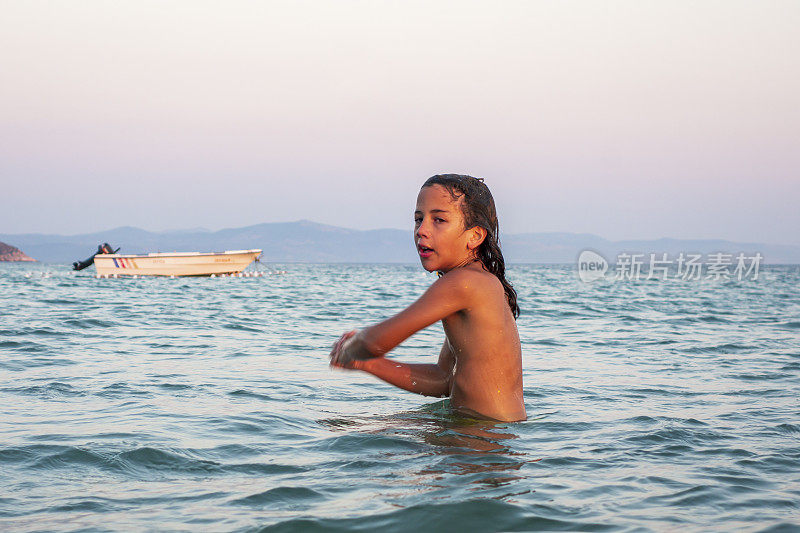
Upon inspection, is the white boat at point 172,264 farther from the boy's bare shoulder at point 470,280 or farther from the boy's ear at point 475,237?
the boy's bare shoulder at point 470,280

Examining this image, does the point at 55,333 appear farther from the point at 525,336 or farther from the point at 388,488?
the point at 388,488

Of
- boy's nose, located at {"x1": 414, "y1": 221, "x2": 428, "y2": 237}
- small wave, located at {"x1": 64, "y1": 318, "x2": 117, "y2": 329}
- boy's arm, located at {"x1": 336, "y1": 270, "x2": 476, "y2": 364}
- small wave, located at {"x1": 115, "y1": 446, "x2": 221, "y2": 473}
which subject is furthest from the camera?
small wave, located at {"x1": 64, "y1": 318, "x2": 117, "y2": 329}

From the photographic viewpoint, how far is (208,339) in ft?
32.7

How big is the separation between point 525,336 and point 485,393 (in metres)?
6.90

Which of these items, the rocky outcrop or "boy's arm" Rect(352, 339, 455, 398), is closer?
"boy's arm" Rect(352, 339, 455, 398)

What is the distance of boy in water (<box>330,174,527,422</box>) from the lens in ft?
12.5

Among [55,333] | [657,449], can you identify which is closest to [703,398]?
[657,449]

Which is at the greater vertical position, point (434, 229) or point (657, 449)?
point (434, 229)

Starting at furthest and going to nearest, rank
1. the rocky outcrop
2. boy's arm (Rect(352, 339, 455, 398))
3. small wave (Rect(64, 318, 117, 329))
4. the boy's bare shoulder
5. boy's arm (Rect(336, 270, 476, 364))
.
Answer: the rocky outcrop
small wave (Rect(64, 318, 117, 329))
boy's arm (Rect(352, 339, 455, 398))
the boy's bare shoulder
boy's arm (Rect(336, 270, 476, 364))

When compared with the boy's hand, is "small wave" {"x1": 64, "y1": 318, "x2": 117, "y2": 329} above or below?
below

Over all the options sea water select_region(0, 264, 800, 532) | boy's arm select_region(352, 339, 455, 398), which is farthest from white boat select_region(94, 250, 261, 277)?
boy's arm select_region(352, 339, 455, 398)

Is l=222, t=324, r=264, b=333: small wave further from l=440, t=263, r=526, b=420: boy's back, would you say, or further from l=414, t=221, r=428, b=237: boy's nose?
l=414, t=221, r=428, b=237: boy's nose

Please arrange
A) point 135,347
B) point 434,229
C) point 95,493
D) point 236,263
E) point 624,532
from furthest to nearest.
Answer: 1. point 236,263
2. point 135,347
3. point 434,229
4. point 95,493
5. point 624,532

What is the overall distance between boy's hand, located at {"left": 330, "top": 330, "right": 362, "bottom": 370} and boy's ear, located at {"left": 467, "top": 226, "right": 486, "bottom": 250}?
77 centimetres
